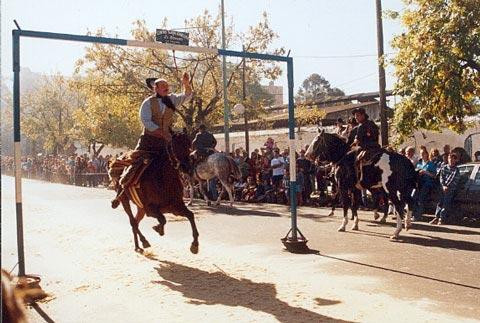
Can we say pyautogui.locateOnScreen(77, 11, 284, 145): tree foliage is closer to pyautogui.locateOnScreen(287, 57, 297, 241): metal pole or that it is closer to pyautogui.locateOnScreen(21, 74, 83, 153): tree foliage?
pyautogui.locateOnScreen(287, 57, 297, 241): metal pole

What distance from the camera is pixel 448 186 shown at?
39.9 feet

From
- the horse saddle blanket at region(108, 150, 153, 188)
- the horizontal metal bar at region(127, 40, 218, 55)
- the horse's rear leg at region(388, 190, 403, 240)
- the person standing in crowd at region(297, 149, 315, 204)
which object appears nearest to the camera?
the horizontal metal bar at region(127, 40, 218, 55)

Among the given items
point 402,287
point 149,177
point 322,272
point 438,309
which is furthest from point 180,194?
point 438,309

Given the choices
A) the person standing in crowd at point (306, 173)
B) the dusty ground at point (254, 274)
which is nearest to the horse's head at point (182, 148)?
the dusty ground at point (254, 274)

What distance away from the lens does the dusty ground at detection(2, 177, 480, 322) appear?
5.27m

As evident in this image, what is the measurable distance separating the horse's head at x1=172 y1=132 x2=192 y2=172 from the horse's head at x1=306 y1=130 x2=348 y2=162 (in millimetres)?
4384

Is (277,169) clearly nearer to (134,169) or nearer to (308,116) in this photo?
(134,169)

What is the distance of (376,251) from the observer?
8.62 meters

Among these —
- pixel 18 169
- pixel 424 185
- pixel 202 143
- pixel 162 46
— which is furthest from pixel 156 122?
pixel 202 143

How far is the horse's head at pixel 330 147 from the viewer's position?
1140 cm

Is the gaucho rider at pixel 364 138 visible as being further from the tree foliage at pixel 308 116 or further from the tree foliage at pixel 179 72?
the tree foliage at pixel 308 116

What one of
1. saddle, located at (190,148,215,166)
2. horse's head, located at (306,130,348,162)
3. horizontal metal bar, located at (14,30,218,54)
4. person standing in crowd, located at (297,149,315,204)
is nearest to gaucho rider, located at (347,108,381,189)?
horse's head, located at (306,130,348,162)

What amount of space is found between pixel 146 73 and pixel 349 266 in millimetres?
19328

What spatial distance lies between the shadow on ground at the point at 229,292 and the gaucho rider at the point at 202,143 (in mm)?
9039
